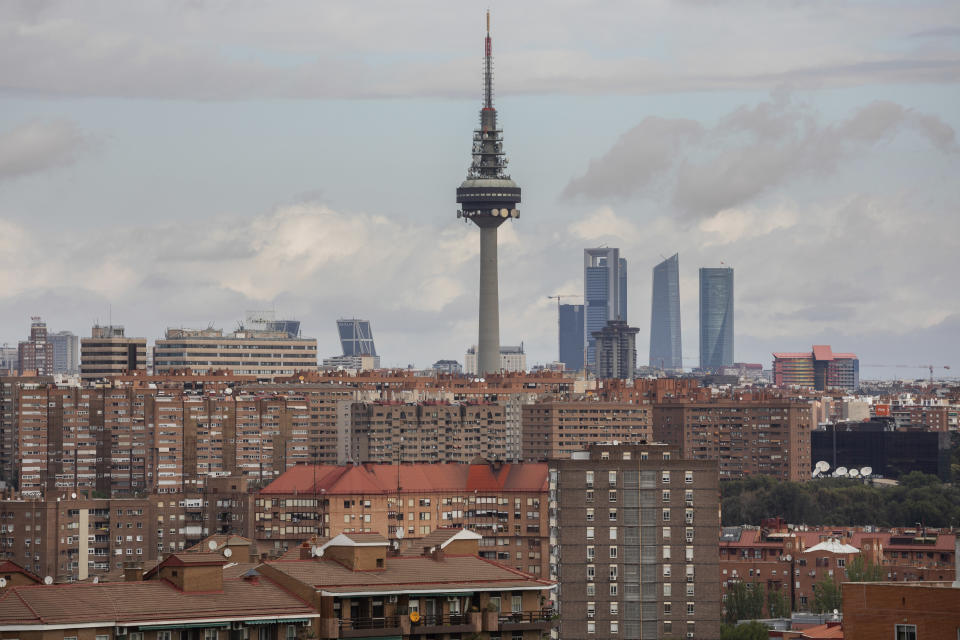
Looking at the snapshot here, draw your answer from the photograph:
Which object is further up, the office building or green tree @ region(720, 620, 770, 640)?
the office building

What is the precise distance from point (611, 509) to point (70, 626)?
5210 centimetres

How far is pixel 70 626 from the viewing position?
151 feet

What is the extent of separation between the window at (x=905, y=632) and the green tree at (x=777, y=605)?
282 ft

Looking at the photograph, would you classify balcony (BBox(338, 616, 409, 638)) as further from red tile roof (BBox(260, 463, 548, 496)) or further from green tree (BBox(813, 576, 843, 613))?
red tile roof (BBox(260, 463, 548, 496))

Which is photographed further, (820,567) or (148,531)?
(148,531)

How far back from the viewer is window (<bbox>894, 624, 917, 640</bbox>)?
3631 centimetres

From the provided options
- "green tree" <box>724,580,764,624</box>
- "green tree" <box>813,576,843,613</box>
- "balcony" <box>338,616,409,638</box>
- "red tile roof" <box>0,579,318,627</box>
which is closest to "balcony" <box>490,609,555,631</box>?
"balcony" <box>338,616,409,638</box>

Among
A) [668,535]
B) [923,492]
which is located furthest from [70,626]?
[923,492]

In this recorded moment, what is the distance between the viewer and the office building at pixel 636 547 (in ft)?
306

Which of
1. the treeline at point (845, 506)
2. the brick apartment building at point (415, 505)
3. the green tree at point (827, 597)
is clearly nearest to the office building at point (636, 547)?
the green tree at point (827, 597)

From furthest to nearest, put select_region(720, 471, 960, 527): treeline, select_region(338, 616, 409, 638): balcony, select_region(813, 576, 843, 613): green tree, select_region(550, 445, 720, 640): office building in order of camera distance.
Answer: select_region(720, 471, 960, 527): treeline → select_region(813, 576, 843, 613): green tree → select_region(550, 445, 720, 640): office building → select_region(338, 616, 409, 638): balcony

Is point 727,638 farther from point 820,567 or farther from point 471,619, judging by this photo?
point 471,619

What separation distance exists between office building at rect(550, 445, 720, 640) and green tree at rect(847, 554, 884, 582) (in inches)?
1196

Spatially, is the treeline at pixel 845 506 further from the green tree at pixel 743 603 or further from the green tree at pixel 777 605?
the green tree at pixel 743 603
